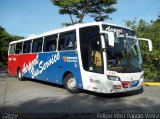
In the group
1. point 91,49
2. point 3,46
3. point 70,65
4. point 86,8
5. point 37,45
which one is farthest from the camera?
point 3,46

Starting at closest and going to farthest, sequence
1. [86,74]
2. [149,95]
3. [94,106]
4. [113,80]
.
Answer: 1. [94,106]
2. [113,80]
3. [86,74]
4. [149,95]

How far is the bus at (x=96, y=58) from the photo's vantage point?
10.8 meters

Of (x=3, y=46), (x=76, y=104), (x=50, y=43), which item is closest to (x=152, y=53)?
(x=50, y=43)

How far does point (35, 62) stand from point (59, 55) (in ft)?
10.7

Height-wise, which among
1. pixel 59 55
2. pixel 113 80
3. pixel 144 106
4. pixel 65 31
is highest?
pixel 65 31

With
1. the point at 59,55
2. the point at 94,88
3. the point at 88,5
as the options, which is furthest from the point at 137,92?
the point at 88,5

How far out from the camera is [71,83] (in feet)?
42.3

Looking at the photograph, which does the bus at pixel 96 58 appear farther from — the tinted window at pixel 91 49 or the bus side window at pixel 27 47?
the bus side window at pixel 27 47

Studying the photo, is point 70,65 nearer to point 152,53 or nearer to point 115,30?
point 115,30

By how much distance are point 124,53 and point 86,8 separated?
17692mm

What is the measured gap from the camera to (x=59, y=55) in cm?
Answer: 1359

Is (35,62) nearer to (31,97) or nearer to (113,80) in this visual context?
(31,97)

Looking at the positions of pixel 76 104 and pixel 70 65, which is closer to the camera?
pixel 76 104

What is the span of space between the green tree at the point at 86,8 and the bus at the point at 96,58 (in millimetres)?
13542
